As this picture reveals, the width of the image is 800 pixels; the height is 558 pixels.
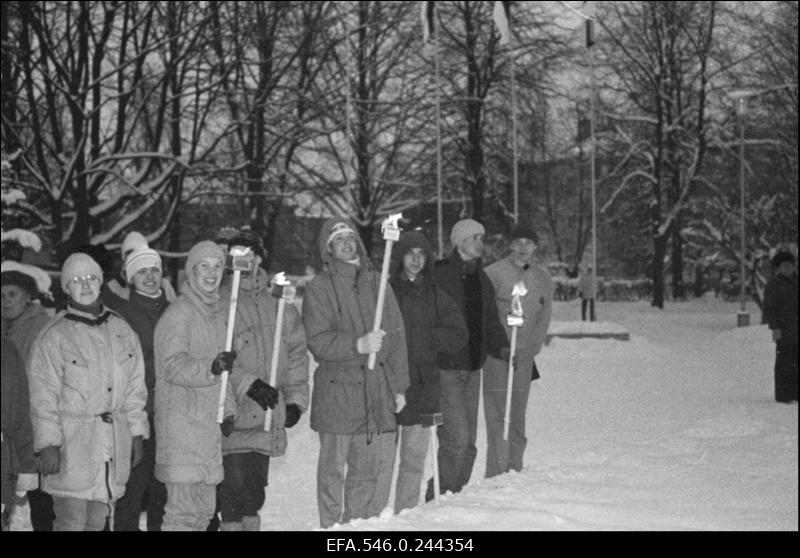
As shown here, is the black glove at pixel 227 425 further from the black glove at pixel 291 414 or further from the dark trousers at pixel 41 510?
the dark trousers at pixel 41 510

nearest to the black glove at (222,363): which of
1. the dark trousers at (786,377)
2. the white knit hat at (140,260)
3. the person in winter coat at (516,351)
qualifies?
the white knit hat at (140,260)

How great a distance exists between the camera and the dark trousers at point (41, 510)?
19.1 ft

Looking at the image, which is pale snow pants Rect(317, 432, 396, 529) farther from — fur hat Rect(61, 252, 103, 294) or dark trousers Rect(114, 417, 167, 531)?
fur hat Rect(61, 252, 103, 294)

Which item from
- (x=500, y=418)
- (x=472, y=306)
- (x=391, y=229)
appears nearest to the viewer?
(x=391, y=229)

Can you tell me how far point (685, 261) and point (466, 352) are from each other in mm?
43102

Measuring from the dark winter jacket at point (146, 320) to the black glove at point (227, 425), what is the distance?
0.78 meters

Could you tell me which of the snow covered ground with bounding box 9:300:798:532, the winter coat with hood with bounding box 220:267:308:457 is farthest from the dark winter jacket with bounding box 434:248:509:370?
the winter coat with hood with bounding box 220:267:308:457

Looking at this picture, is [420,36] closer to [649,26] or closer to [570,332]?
[570,332]

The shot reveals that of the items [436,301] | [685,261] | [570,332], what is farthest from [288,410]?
[685,261]

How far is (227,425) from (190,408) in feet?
0.73

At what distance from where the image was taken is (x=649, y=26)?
122ft

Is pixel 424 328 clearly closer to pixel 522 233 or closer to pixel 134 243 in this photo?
pixel 522 233

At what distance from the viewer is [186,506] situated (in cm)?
542

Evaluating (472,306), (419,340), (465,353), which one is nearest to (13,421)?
(419,340)
